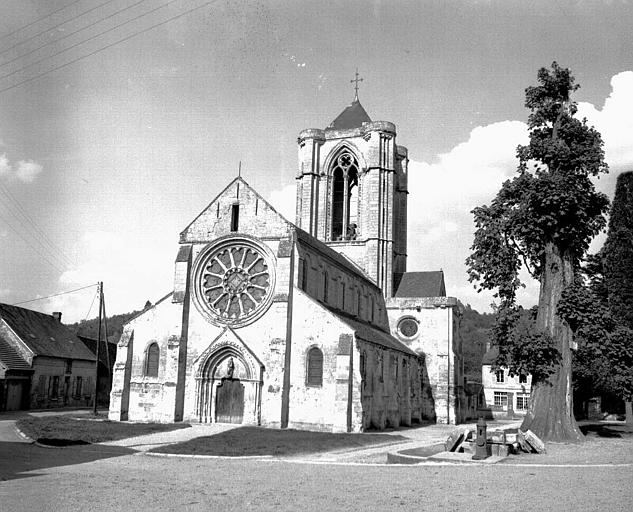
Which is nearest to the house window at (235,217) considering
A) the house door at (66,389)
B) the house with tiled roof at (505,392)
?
the house door at (66,389)

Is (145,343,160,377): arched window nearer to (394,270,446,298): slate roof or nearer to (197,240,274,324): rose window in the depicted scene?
(197,240,274,324): rose window

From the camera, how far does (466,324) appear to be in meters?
132

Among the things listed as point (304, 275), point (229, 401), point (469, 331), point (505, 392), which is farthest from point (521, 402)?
point (469, 331)

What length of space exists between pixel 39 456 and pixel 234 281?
1673cm

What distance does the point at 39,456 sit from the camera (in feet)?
59.6

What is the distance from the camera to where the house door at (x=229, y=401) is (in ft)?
105

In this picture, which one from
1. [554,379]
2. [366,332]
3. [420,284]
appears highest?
[420,284]

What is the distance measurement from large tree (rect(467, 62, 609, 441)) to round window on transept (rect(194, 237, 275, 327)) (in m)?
11.0

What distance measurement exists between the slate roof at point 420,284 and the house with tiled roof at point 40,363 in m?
25.7

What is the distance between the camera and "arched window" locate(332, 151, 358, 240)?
167ft

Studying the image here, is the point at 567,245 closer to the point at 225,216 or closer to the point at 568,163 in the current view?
the point at 568,163

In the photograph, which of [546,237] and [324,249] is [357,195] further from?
[546,237]

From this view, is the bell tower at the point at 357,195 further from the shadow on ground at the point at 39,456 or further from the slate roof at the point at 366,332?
the shadow on ground at the point at 39,456

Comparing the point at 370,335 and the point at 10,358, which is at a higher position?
the point at 370,335
